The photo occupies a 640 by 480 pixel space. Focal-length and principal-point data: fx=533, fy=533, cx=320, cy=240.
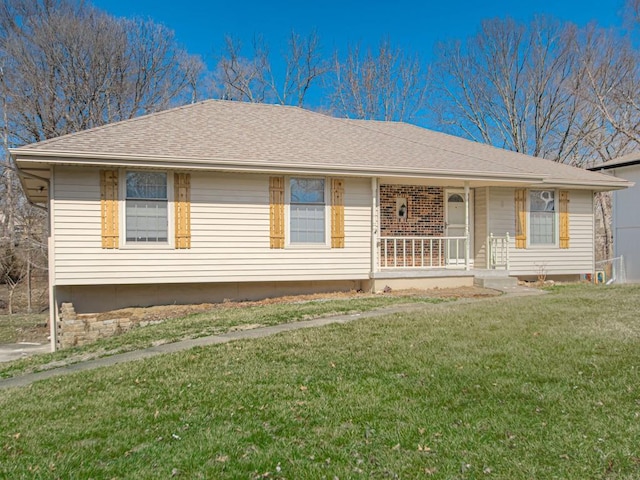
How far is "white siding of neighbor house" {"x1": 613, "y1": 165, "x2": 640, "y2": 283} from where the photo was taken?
57.6 ft

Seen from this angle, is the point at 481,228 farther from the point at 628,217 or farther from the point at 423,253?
the point at 628,217

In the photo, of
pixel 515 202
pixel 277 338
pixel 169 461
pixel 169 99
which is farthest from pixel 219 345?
pixel 169 99

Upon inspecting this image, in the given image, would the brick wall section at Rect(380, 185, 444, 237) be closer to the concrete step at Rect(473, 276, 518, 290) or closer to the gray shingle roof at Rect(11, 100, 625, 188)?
the gray shingle roof at Rect(11, 100, 625, 188)

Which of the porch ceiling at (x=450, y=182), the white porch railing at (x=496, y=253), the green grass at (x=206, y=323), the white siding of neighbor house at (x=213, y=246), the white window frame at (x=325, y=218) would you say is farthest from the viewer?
the white porch railing at (x=496, y=253)

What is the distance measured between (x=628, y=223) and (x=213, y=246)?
14168mm

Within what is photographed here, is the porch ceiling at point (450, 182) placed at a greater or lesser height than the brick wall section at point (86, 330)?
greater

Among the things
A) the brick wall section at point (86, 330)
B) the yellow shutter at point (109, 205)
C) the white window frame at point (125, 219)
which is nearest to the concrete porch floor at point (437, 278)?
the white window frame at point (125, 219)

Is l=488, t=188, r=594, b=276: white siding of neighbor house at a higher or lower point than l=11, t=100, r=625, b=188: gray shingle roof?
lower

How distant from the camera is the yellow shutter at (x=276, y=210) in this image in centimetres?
1162

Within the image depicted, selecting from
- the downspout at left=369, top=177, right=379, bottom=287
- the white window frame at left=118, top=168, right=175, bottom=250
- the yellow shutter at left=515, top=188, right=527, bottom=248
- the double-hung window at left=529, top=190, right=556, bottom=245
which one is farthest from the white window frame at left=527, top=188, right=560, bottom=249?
the white window frame at left=118, top=168, right=175, bottom=250

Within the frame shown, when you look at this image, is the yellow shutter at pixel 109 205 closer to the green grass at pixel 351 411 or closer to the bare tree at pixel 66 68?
the green grass at pixel 351 411

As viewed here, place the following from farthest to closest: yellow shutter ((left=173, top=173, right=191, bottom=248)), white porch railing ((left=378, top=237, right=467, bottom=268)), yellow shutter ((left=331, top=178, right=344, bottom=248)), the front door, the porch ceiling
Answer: the front door < white porch railing ((left=378, top=237, right=467, bottom=268)) < the porch ceiling < yellow shutter ((left=331, top=178, right=344, bottom=248)) < yellow shutter ((left=173, top=173, right=191, bottom=248))

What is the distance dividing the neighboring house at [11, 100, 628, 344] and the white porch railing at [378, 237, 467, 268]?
4 cm

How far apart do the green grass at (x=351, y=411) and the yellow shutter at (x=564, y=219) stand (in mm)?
8007
